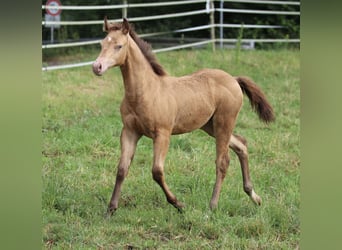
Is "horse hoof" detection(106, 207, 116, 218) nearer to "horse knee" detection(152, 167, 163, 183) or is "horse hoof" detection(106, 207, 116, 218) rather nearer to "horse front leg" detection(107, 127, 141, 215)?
"horse front leg" detection(107, 127, 141, 215)

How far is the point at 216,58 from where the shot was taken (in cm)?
704

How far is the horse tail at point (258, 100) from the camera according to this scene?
10.1 feet

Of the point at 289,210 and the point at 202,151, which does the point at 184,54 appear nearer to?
the point at 202,151

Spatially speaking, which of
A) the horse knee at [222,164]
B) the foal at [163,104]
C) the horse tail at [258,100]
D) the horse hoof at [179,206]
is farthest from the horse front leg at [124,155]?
the horse tail at [258,100]

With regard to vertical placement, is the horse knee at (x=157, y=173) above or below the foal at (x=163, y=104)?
below

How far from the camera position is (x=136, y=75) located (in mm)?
2588

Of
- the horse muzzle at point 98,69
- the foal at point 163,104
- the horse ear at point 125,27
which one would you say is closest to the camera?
the horse muzzle at point 98,69

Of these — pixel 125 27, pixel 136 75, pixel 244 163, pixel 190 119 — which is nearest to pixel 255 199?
pixel 244 163

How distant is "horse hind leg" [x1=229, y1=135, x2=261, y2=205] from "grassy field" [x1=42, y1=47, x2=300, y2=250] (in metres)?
0.05

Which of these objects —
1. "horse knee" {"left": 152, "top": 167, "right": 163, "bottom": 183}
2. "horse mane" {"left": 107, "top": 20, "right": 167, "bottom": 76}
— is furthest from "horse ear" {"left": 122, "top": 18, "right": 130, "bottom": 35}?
"horse knee" {"left": 152, "top": 167, "right": 163, "bottom": 183}

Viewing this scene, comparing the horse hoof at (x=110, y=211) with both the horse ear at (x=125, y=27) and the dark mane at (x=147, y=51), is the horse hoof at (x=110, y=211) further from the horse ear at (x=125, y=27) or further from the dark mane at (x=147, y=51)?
the horse ear at (x=125, y=27)

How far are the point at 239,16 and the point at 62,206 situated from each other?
336 inches
